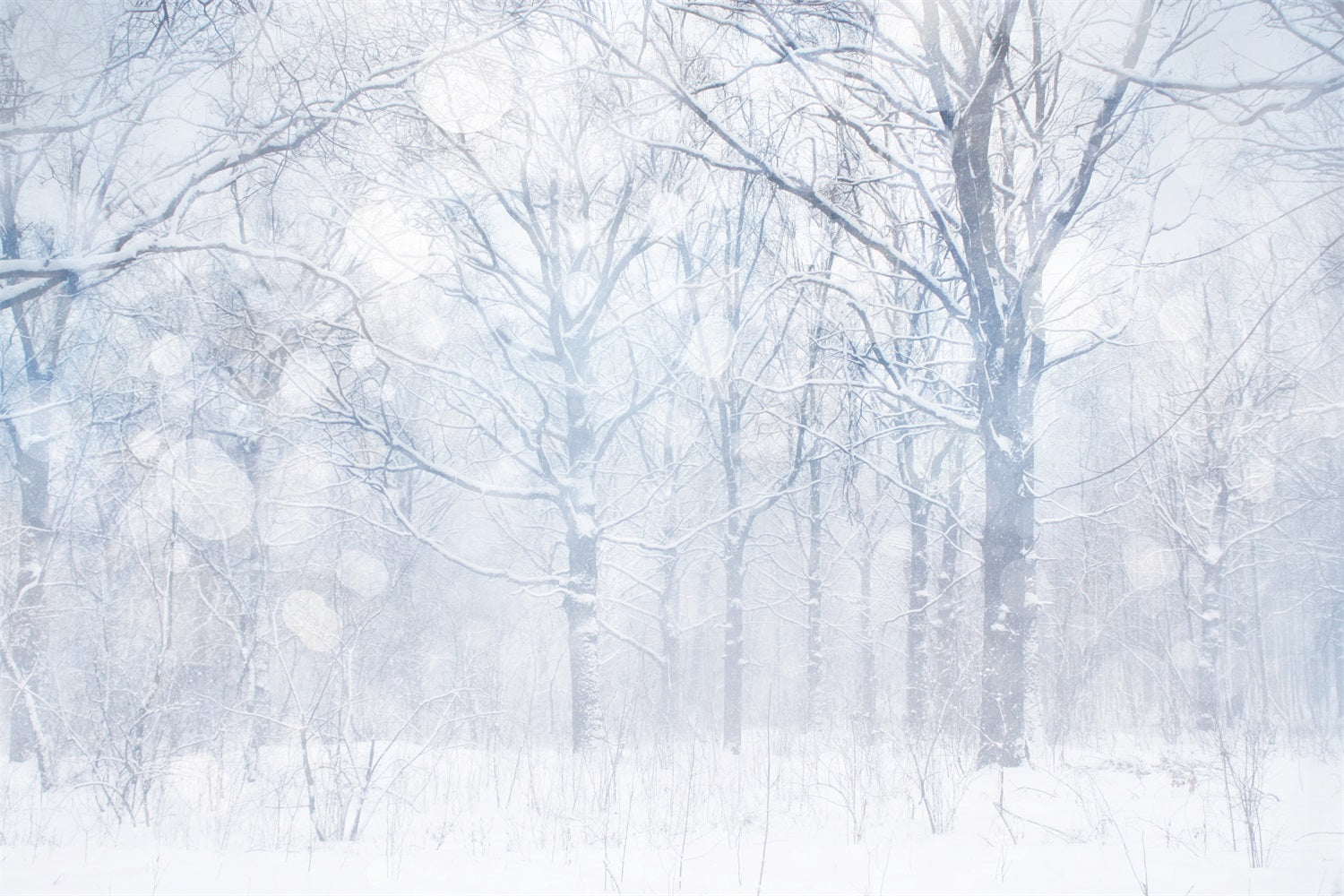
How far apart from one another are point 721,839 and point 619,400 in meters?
8.84

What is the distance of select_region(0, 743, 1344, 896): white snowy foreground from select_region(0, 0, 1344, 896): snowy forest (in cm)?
5

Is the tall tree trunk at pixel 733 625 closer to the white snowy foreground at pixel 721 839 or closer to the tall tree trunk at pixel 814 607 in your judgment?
the tall tree trunk at pixel 814 607

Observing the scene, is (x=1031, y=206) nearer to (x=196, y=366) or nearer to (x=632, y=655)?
(x=196, y=366)

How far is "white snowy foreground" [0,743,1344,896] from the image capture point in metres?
3.39

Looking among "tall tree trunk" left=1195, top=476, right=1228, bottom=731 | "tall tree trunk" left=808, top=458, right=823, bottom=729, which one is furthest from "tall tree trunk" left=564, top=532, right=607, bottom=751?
"tall tree trunk" left=1195, top=476, right=1228, bottom=731

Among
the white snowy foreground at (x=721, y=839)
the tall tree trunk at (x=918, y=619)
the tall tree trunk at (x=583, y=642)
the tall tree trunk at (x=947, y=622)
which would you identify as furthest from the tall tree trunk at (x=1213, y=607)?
the tall tree trunk at (x=583, y=642)

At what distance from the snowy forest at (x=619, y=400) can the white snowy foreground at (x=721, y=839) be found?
0.16ft

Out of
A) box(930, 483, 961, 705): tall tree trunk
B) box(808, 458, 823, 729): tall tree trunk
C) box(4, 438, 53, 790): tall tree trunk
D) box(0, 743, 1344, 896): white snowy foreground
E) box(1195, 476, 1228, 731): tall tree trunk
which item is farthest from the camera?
box(808, 458, 823, 729): tall tree trunk

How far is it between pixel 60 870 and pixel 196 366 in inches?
196

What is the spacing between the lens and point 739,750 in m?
11.0

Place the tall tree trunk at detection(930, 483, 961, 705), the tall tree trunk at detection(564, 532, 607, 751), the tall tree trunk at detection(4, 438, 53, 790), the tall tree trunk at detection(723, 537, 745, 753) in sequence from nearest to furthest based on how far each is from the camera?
the tall tree trunk at detection(564, 532, 607, 751) < the tall tree trunk at detection(4, 438, 53, 790) < the tall tree trunk at detection(930, 483, 961, 705) < the tall tree trunk at detection(723, 537, 745, 753)

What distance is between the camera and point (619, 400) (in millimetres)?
12609

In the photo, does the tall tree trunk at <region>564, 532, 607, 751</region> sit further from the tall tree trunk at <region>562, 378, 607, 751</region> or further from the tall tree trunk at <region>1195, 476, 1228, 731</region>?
the tall tree trunk at <region>1195, 476, 1228, 731</region>

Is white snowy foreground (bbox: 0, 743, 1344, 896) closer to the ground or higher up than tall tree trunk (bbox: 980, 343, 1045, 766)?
closer to the ground
